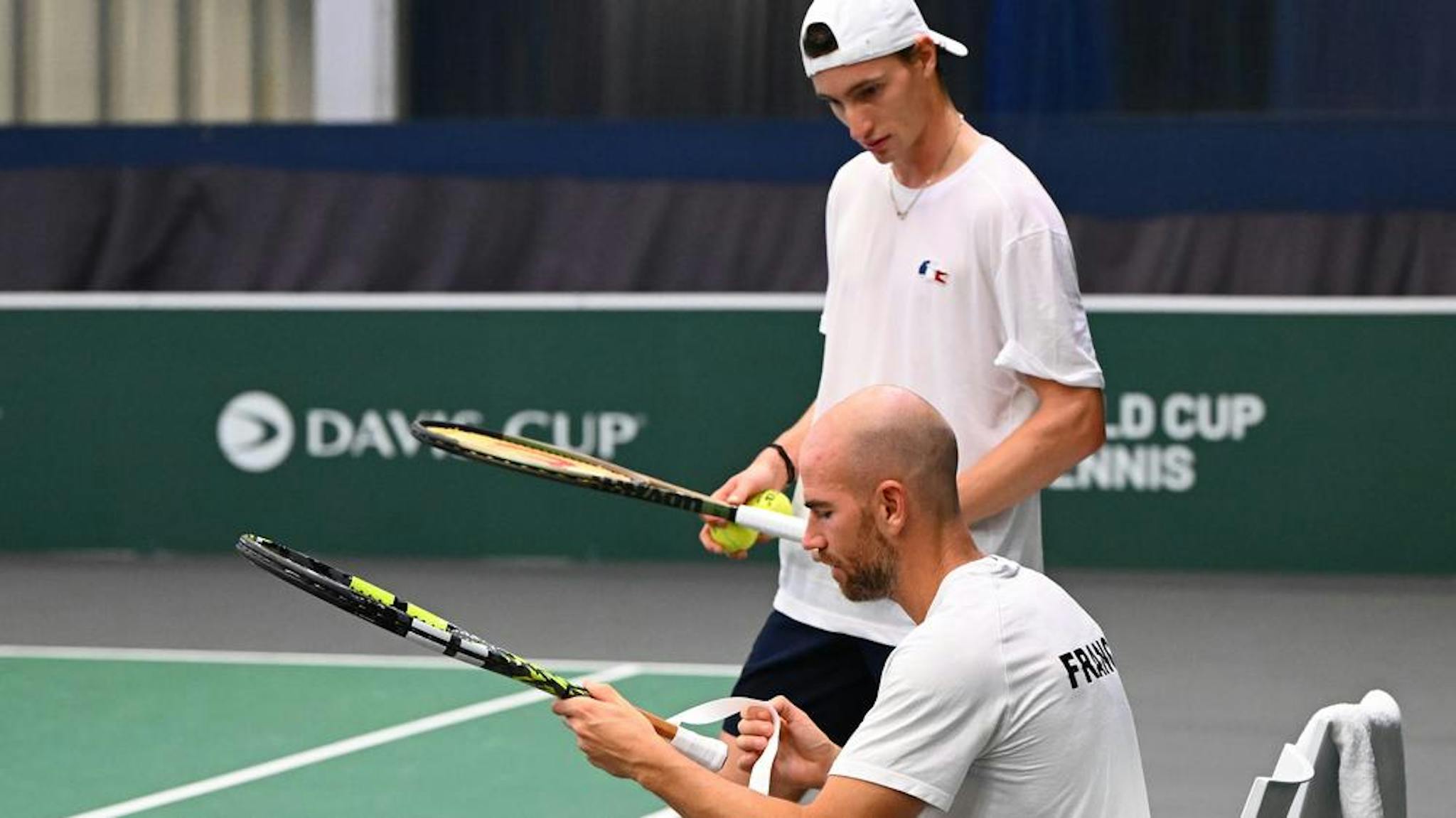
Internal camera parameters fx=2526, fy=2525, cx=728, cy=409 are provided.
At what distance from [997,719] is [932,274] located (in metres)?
1.27

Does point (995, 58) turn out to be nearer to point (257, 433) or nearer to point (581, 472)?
point (257, 433)

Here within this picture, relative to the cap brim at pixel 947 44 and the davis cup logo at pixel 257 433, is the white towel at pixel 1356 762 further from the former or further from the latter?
the davis cup logo at pixel 257 433

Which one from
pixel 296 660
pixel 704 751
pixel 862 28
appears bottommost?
pixel 296 660

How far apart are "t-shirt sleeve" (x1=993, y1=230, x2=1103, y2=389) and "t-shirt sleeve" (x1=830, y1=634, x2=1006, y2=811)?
3.69 ft

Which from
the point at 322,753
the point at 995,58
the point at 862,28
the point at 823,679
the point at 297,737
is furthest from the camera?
the point at 995,58

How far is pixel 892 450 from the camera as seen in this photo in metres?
3.23

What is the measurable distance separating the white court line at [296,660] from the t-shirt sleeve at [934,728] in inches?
214

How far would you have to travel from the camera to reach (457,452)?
4668 millimetres

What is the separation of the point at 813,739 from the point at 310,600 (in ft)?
23.2

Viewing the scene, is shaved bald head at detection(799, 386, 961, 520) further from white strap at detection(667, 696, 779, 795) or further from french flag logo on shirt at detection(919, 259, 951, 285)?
french flag logo on shirt at detection(919, 259, 951, 285)

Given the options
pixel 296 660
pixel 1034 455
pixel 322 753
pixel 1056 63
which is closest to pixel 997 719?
pixel 1034 455

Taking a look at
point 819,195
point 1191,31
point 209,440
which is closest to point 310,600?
point 209,440

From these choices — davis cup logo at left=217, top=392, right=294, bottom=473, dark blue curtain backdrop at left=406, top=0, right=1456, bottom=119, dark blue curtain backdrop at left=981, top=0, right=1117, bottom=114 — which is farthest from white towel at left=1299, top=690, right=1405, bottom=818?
dark blue curtain backdrop at left=981, top=0, right=1117, bottom=114

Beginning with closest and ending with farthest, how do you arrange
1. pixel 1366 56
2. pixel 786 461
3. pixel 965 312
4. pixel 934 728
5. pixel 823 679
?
pixel 934 728 → pixel 965 312 → pixel 823 679 → pixel 786 461 → pixel 1366 56
